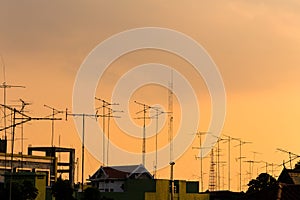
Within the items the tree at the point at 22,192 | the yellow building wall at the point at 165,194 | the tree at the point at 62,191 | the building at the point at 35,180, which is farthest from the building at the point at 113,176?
the tree at the point at 22,192

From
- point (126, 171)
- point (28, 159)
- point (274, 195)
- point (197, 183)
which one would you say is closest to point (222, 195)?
point (197, 183)

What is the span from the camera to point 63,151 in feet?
485

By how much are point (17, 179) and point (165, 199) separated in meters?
18.3

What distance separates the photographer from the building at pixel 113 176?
391 feet

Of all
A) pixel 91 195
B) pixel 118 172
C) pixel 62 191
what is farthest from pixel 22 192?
pixel 118 172

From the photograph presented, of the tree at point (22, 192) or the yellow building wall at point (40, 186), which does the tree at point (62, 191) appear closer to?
the tree at point (22, 192)

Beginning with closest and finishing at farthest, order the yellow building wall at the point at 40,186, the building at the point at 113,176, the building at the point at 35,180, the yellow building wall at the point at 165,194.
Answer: the building at the point at 35,180
the yellow building wall at the point at 40,186
the yellow building wall at the point at 165,194
the building at the point at 113,176

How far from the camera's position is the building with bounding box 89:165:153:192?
391 feet

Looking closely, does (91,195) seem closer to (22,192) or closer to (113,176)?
(22,192)

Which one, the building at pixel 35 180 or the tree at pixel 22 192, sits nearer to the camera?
the tree at pixel 22 192

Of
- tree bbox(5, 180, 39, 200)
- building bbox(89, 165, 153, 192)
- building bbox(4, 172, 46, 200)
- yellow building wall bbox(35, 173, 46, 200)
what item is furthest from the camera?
building bbox(89, 165, 153, 192)

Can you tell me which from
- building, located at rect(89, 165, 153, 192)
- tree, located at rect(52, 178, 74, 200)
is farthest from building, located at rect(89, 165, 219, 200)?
tree, located at rect(52, 178, 74, 200)

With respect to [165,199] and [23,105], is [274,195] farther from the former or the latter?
[165,199]

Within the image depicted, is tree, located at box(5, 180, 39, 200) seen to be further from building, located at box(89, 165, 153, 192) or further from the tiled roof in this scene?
the tiled roof
